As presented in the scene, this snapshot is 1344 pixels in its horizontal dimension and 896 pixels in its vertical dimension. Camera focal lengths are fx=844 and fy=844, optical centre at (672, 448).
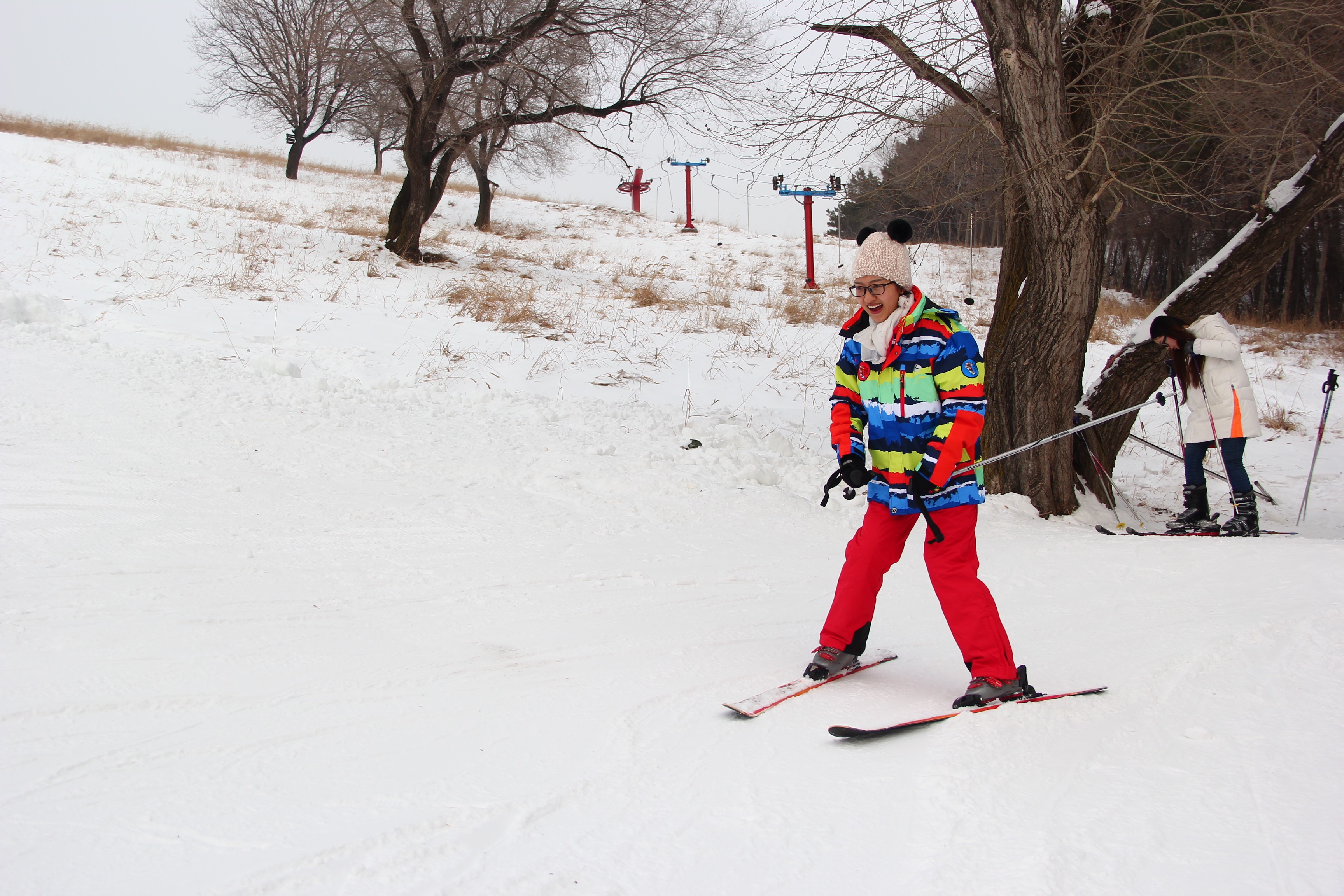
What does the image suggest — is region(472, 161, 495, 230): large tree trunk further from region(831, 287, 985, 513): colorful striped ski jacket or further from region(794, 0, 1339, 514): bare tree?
region(831, 287, 985, 513): colorful striped ski jacket

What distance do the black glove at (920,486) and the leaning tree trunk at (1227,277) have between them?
5767 millimetres

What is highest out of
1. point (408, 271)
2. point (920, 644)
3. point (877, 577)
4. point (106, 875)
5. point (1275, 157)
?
point (1275, 157)

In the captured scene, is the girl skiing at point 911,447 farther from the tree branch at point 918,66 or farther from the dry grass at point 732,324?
the dry grass at point 732,324

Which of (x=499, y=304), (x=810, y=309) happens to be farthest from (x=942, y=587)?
(x=810, y=309)

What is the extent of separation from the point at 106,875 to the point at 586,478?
178 inches

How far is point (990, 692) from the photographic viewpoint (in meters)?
3.23

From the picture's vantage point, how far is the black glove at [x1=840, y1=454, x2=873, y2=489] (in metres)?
3.36

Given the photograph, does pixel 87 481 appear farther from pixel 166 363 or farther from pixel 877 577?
pixel 877 577

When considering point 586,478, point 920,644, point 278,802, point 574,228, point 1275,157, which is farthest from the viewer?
point 574,228

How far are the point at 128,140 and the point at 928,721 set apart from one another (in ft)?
99.8

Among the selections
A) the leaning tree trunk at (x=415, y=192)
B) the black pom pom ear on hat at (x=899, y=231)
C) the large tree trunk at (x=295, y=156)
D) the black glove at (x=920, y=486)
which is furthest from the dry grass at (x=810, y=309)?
the large tree trunk at (x=295, y=156)

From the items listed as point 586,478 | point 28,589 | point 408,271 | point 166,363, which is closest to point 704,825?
point 28,589

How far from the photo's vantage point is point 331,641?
3.59 metres

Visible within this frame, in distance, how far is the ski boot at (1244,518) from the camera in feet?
23.1
